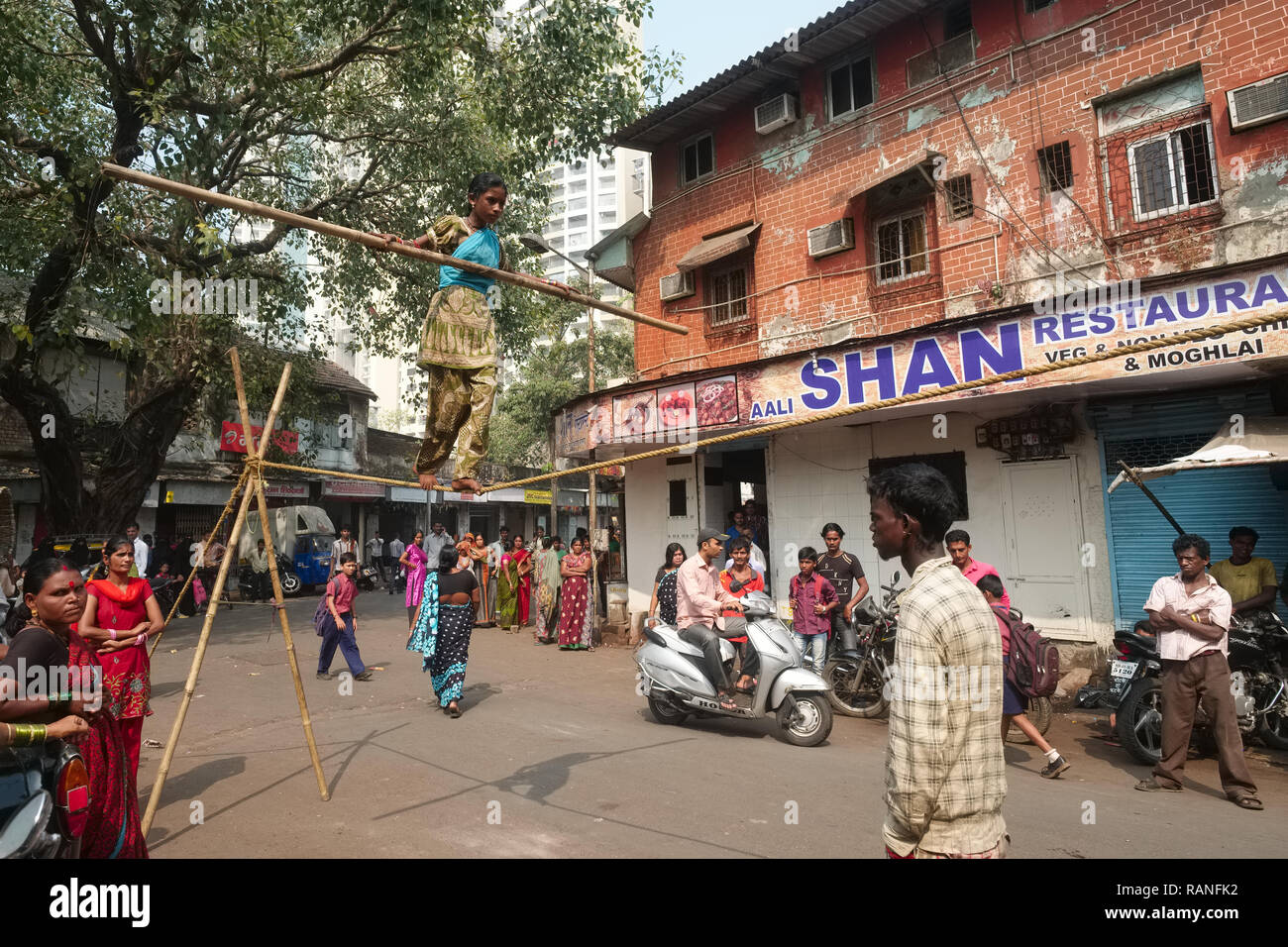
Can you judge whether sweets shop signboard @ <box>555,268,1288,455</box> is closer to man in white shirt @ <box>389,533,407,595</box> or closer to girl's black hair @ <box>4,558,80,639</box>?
girl's black hair @ <box>4,558,80,639</box>

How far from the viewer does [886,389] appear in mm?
9008

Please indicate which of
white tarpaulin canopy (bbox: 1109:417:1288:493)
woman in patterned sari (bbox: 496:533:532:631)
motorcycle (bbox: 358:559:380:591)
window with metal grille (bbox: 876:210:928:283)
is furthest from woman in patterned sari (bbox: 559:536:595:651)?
motorcycle (bbox: 358:559:380:591)

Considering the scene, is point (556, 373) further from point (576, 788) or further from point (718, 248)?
point (576, 788)

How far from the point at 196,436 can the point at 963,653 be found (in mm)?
23412

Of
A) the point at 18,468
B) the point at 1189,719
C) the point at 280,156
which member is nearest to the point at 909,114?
the point at 1189,719

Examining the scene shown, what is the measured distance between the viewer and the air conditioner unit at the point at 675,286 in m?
13.8

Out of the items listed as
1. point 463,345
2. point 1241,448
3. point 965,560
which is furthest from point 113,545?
point 1241,448

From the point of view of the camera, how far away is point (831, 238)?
37.7 feet

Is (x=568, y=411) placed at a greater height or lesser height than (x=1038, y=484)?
greater

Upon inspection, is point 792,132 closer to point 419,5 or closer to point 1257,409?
point 419,5

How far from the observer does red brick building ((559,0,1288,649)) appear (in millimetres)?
7852

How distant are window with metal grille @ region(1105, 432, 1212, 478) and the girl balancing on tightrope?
23.9ft

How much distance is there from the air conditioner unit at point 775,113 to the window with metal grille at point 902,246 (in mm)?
2568

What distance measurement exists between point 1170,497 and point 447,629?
27.1ft
